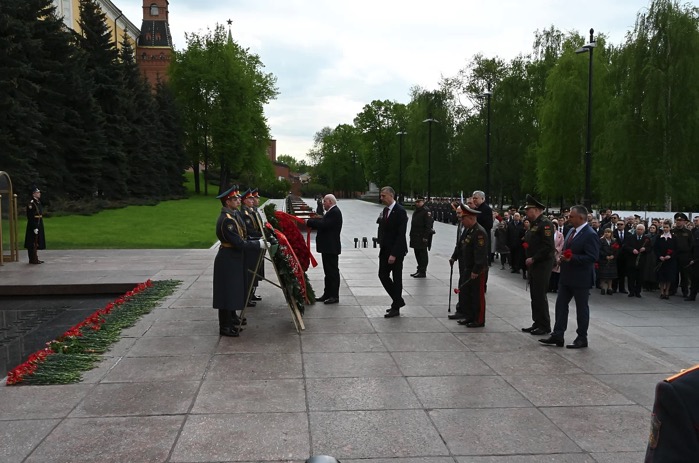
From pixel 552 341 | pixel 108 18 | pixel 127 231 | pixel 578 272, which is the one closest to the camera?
pixel 578 272

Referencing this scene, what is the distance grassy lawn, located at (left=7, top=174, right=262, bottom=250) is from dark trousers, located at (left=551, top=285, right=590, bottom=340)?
52.9 feet

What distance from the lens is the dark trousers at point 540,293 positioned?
8469 mm

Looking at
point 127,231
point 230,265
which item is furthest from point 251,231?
point 127,231

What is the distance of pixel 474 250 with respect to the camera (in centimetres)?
882

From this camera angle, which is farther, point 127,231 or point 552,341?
point 127,231

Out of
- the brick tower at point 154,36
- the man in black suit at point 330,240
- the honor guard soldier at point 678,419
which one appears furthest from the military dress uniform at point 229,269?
the brick tower at point 154,36

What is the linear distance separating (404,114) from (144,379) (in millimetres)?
89811

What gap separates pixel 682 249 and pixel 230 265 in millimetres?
10677

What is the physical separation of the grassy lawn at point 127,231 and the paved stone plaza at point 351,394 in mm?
13169

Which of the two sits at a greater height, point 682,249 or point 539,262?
point 539,262

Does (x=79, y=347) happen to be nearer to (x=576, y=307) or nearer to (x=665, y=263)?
(x=576, y=307)

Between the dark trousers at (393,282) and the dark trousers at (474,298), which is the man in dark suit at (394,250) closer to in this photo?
the dark trousers at (393,282)

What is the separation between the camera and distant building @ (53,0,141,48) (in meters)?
61.5

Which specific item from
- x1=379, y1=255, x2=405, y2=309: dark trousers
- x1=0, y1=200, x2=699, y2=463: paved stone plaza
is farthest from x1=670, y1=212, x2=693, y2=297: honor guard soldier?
x1=379, y1=255, x2=405, y2=309: dark trousers
